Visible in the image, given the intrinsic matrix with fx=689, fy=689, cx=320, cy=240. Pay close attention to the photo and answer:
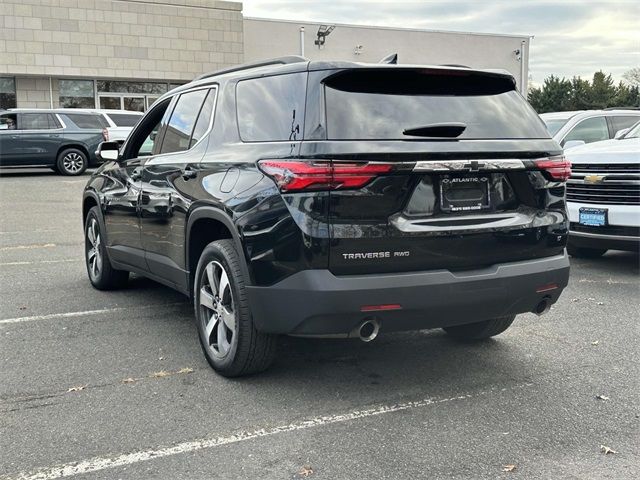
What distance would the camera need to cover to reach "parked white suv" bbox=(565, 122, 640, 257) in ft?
22.6

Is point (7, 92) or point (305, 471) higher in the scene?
point (7, 92)

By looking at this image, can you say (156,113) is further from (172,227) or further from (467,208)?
(467,208)

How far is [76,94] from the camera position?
28750 millimetres

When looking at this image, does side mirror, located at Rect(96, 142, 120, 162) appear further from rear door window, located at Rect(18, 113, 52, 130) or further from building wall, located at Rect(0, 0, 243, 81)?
building wall, located at Rect(0, 0, 243, 81)

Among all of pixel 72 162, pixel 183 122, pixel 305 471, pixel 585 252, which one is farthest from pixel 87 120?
pixel 305 471

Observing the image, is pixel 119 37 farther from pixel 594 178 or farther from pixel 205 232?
pixel 205 232

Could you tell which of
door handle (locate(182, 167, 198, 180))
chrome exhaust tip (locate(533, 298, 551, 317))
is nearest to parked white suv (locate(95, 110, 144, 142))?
door handle (locate(182, 167, 198, 180))

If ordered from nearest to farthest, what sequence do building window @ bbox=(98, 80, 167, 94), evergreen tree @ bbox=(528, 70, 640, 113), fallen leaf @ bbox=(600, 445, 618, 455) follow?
1. fallen leaf @ bbox=(600, 445, 618, 455)
2. building window @ bbox=(98, 80, 167, 94)
3. evergreen tree @ bbox=(528, 70, 640, 113)

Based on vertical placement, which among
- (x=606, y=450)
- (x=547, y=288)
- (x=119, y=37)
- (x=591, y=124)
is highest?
(x=119, y=37)

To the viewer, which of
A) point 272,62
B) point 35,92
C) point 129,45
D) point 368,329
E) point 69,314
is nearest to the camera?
point 368,329

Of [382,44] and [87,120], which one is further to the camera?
[382,44]

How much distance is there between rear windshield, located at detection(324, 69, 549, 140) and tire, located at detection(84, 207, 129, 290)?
3.45 meters

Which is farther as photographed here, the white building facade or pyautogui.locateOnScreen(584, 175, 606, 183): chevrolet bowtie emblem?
the white building facade

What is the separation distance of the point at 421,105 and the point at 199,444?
213 centimetres
